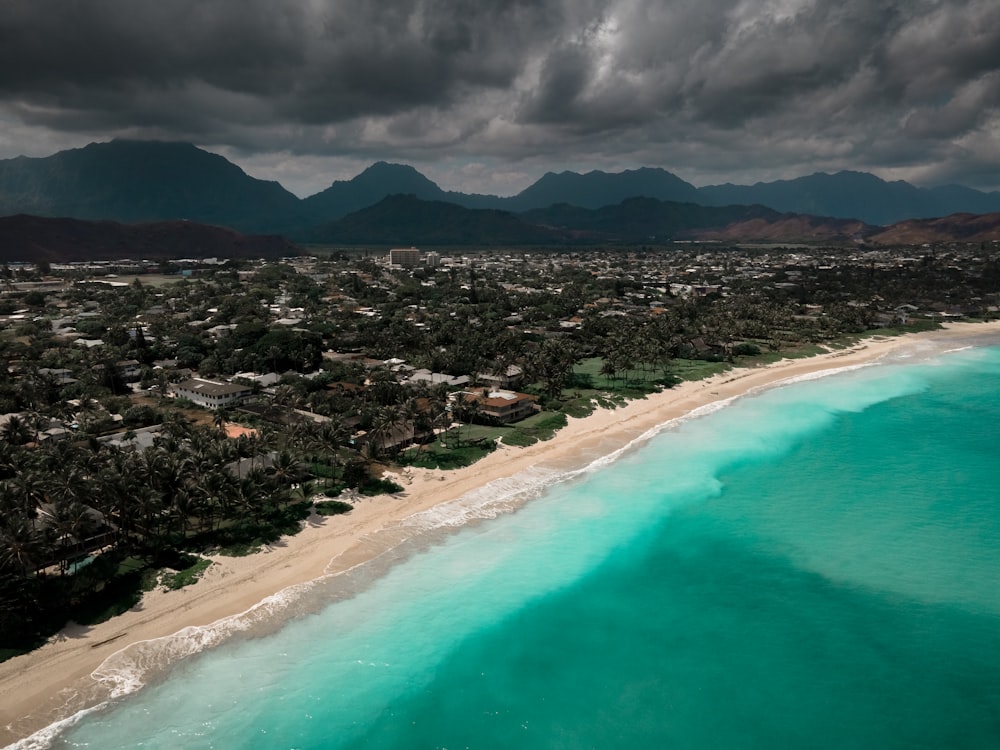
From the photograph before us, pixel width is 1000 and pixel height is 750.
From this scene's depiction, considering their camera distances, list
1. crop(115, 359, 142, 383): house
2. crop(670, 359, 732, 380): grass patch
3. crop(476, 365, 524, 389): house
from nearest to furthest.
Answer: crop(476, 365, 524, 389): house
crop(115, 359, 142, 383): house
crop(670, 359, 732, 380): grass patch

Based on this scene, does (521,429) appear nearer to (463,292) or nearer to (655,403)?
(655,403)

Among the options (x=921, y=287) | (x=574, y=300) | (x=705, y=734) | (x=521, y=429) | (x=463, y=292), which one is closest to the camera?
(x=705, y=734)

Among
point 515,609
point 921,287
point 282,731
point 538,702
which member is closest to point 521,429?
point 515,609

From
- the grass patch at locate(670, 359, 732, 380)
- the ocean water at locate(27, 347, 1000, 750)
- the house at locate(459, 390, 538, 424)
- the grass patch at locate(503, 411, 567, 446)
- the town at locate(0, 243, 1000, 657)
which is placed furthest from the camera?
the grass patch at locate(670, 359, 732, 380)

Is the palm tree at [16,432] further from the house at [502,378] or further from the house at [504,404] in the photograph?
the house at [502,378]

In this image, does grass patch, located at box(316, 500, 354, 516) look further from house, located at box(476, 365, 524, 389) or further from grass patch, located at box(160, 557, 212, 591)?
house, located at box(476, 365, 524, 389)

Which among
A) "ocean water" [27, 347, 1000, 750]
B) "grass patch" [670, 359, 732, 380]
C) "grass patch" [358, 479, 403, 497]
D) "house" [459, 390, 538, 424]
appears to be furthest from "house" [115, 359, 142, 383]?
"grass patch" [670, 359, 732, 380]

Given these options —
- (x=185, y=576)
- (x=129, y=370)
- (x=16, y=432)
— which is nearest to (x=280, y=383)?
(x=129, y=370)
